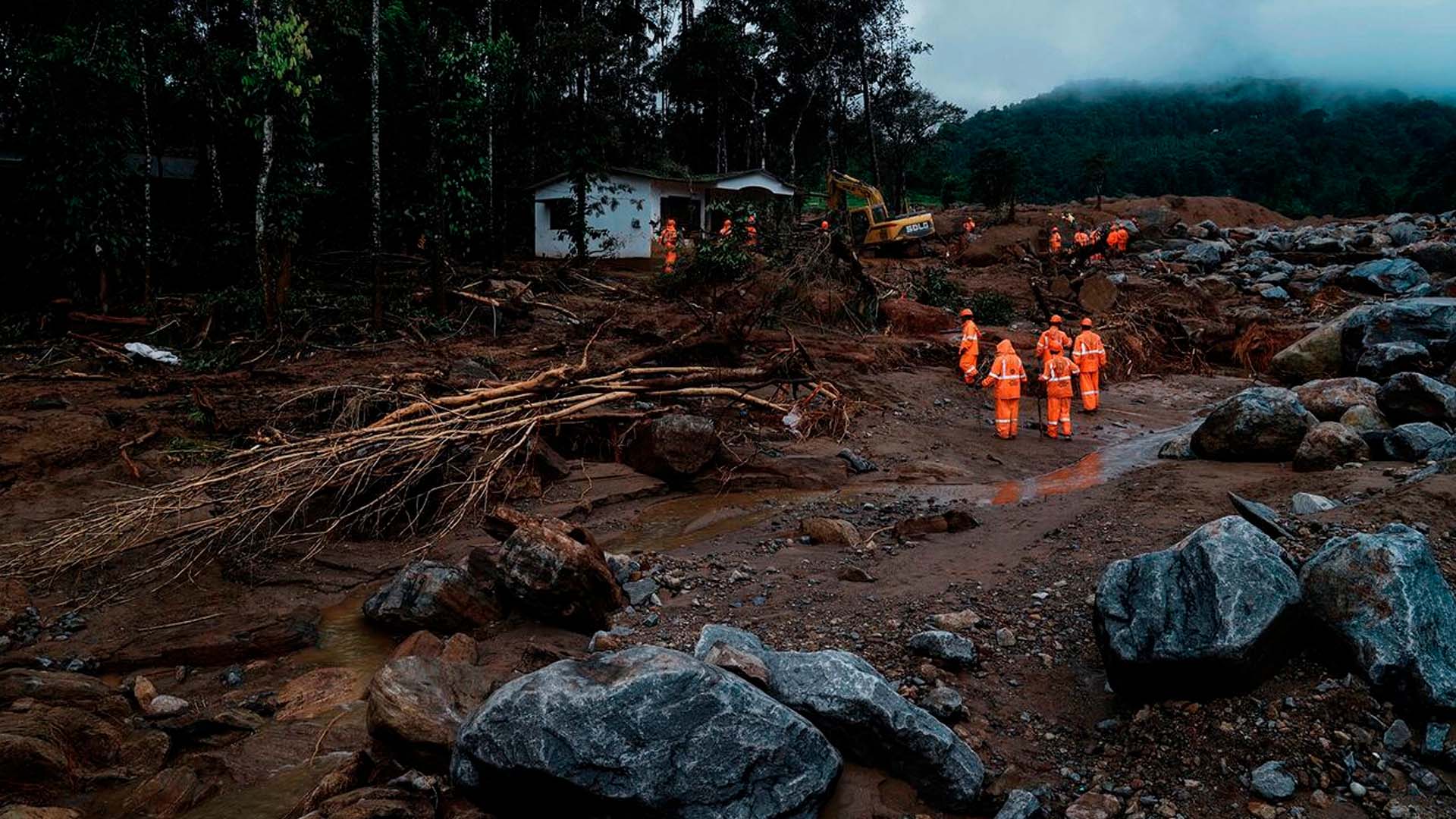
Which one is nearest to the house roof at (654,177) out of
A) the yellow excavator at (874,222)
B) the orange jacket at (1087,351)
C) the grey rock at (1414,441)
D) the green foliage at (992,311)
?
the yellow excavator at (874,222)

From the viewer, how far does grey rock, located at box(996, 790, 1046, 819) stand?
10.0 ft

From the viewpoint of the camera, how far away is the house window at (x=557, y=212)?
2311cm

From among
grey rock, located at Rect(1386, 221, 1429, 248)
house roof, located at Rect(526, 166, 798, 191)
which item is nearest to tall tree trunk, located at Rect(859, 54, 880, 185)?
house roof, located at Rect(526, 166, 798, 191)

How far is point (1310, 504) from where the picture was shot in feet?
18.3

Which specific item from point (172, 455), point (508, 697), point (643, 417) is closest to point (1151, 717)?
point (508, 697)

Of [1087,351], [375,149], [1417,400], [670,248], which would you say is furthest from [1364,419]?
[670,248]

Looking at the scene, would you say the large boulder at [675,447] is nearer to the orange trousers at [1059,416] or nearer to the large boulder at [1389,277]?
the orange trousers at [1059,416]

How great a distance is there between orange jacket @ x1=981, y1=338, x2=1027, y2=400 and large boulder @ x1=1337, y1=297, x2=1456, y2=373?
4918 mm

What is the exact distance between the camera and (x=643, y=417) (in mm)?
8430

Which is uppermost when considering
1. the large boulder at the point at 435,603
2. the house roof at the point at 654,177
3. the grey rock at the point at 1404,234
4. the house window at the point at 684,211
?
the house roof at the point at 654,177

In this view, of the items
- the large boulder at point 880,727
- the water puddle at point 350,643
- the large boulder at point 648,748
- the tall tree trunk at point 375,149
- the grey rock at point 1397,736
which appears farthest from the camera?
the tall tree trunk at point 375,149

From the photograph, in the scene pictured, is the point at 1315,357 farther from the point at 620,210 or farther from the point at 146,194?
the point at 146,194

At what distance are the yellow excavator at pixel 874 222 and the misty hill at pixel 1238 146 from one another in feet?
50.4

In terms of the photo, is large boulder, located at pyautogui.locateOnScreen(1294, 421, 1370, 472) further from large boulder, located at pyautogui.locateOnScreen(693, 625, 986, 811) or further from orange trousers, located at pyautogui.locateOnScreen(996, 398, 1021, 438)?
large boulder, located at pyautogui.locateOnScreen(693, 625, 986, 811)
